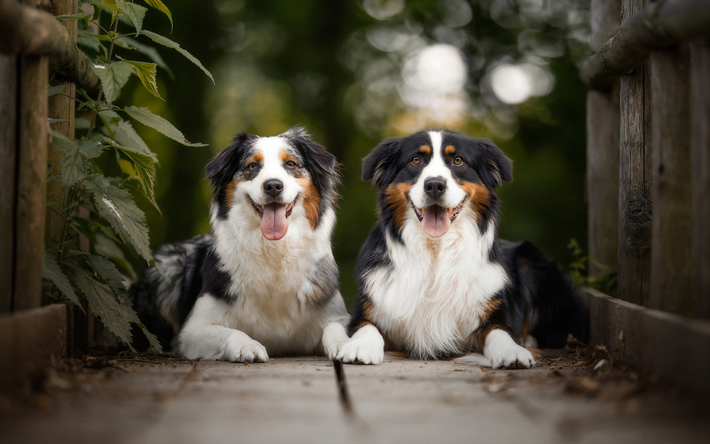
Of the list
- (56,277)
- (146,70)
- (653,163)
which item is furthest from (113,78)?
(653,163)

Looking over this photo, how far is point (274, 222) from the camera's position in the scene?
3523 mm

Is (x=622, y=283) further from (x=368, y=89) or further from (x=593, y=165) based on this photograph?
(x=368, y=89)

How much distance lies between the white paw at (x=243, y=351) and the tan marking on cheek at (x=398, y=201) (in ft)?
3.38

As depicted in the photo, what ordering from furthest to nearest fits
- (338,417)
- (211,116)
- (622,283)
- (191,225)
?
(211,116)
(191,225)
(622,283)
(338,417)

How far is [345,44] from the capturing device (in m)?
10.9

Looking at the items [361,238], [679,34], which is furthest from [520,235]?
[679,34]

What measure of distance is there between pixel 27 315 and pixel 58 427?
27.1 inches

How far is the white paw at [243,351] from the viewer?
310 centimetres

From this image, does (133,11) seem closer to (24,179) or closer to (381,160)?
(24,179)

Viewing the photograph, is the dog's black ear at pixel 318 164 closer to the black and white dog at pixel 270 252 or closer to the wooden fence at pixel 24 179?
the black and white dog at pixel 270 252

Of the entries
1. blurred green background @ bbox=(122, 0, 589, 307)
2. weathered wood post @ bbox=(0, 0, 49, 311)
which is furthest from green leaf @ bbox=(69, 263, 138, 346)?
blurred green background @ bbox=(122, 0, 589, 307)

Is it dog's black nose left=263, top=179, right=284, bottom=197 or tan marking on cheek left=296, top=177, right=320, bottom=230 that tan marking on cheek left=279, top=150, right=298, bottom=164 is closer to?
tan marking on cheek left=296, top=177, right=320, bottom=230

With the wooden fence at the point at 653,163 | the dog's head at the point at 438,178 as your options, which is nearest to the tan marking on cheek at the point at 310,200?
the dog's head at the point at 438,178

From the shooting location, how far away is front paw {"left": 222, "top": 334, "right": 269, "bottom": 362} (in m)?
3.10
